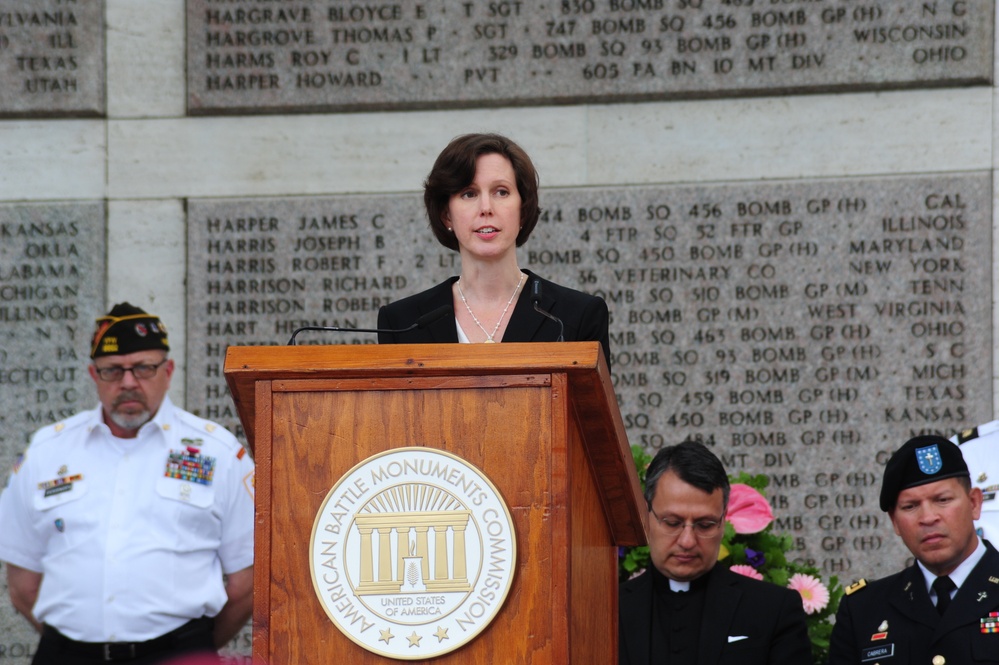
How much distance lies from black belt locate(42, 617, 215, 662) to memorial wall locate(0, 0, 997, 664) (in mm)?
1389

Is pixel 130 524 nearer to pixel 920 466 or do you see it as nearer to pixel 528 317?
pixel 528 317

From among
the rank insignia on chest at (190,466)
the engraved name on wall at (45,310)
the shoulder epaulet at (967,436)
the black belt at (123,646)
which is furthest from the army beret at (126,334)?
the shoulder epaulet at (967,436)

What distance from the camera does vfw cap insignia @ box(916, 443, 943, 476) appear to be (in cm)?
371

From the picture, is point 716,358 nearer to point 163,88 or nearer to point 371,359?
point 163,88

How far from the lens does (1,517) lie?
15.8 feet

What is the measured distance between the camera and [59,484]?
4.70 m

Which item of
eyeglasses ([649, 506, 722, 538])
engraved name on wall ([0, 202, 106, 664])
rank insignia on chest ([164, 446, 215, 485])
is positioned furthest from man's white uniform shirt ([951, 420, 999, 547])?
engraved name on wall ([0, 202, 106, 664])

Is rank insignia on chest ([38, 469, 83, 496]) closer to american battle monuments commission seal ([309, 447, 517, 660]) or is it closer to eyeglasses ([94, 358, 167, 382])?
eyeglasses ([94, 358, 167, 382])

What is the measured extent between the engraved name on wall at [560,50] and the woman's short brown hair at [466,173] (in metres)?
3.18

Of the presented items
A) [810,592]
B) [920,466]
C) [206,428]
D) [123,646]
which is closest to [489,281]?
[920,466]

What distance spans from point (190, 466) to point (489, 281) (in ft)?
7.21

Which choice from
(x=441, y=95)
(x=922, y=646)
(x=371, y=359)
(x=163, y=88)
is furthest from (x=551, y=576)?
(x=163, y=88)

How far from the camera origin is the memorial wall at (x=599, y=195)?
573 centimetres

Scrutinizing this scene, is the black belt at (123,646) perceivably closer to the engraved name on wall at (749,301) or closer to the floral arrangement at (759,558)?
the floral arrangement at (759,558)
